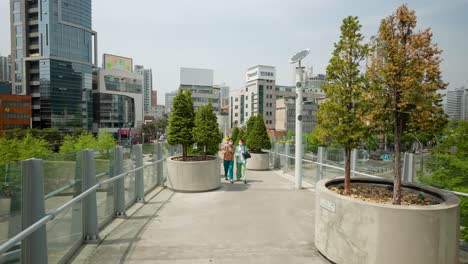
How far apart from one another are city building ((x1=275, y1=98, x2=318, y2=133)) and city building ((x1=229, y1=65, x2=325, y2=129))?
3751 mm

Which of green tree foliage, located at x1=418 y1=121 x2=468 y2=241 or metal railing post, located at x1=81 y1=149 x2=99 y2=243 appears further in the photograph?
metal railing post, located at x1=81 y1=149 x2=99 y2=243

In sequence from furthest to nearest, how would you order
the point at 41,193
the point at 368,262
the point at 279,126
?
the point at 279,126, the point at 368,262, the point at 41,193

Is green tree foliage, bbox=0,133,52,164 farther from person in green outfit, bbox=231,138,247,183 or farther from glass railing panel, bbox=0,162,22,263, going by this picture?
glass railing panel, bbox=0,162,22,263

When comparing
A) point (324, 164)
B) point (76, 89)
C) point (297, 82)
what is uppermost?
point (76, 89)

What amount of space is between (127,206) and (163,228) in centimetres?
178

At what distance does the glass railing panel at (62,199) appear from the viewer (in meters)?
3.76

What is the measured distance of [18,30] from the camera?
2881 inches

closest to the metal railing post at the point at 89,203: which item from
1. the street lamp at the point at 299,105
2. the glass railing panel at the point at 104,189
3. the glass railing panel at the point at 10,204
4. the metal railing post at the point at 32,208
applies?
the glass railing panel at the point at 104,189

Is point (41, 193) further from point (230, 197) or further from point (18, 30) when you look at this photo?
point (18, 30)

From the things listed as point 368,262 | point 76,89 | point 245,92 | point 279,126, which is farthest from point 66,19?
point 368,262

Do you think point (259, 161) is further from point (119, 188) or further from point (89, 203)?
point (89, 203)

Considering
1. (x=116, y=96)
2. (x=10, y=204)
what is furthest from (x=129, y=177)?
(x=116, y=96)

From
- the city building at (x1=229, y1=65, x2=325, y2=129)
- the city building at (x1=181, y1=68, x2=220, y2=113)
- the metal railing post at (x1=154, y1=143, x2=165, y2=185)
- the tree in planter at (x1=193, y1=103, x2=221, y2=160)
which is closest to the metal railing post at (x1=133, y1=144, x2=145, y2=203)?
the metal railing post at (x1=154, y1=143, x2=165, y2=185)

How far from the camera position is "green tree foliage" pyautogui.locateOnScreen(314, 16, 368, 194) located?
5012 mm
